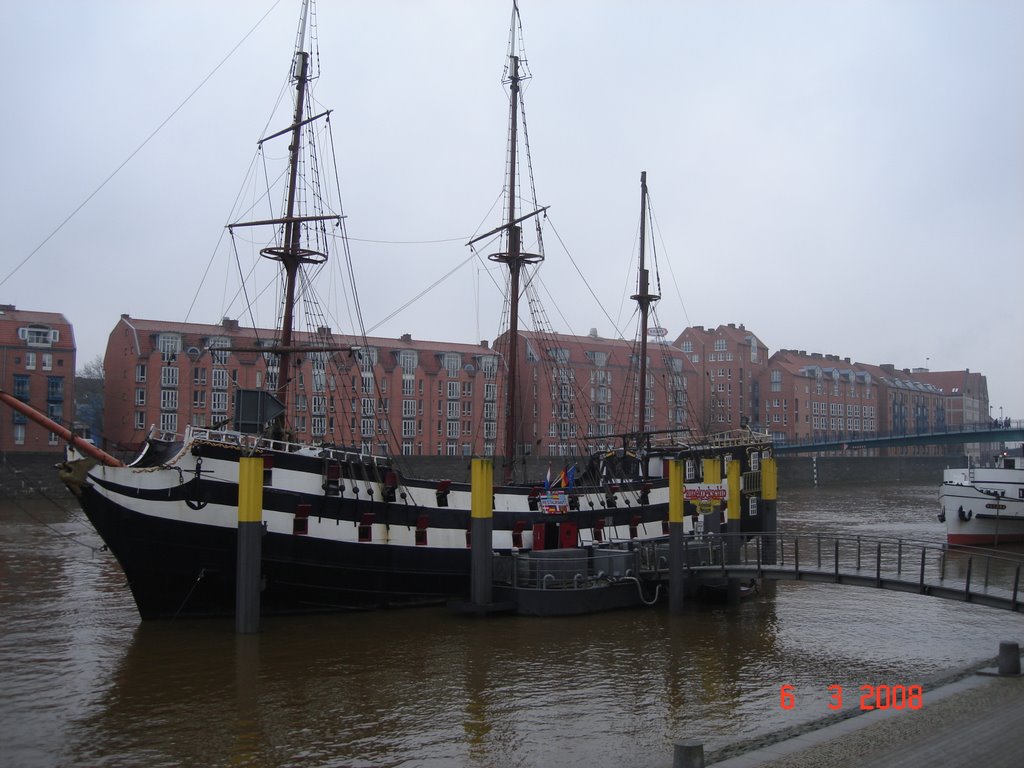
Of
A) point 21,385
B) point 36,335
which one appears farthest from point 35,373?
point 36,335

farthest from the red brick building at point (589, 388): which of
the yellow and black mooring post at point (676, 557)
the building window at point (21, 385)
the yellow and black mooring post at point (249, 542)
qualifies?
the yellow and black mooring post at point (249, 542)

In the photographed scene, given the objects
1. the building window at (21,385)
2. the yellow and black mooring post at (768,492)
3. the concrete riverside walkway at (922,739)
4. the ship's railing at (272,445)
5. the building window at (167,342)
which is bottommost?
the concrete riverside walkway at (922,739)

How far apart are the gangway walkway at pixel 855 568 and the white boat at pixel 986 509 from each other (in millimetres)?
6454

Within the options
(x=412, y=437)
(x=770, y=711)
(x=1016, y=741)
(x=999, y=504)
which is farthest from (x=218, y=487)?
(x=412, y=437)

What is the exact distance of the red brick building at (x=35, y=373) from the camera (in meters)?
73.9

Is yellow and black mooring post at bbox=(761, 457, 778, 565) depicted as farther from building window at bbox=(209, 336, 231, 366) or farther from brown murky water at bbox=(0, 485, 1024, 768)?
building window at bbox=(209, 336, 231, 366)

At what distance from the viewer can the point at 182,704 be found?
57.8ft

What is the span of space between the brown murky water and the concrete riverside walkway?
234 cm

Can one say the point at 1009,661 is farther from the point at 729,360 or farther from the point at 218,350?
the point at 729,360

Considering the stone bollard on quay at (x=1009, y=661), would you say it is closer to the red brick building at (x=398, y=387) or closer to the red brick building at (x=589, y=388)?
the red brick building at (x=398, y=387)

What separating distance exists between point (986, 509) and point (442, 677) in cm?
3936

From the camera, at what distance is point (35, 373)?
251 feet

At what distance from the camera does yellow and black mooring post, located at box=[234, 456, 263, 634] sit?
22.6 metres

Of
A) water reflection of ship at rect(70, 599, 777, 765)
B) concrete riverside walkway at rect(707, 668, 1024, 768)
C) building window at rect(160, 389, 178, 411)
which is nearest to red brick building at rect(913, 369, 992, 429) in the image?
building window at rect(160, 389, 178, 411)
